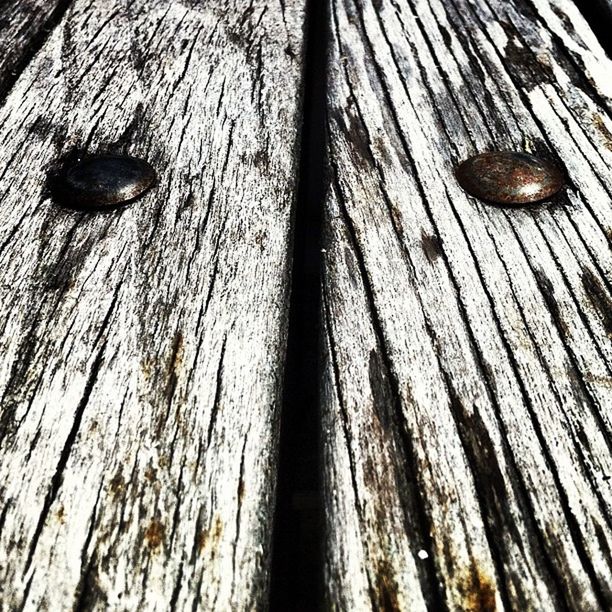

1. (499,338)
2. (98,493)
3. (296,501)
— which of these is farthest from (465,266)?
(98,493)

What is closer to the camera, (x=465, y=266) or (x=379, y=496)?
(x=379, y=496)

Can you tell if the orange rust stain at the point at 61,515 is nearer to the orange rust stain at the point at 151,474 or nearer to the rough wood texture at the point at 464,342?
the orange rust stain at the point at 151,474

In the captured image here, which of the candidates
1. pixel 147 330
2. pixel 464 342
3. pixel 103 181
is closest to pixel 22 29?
pixel 103 181

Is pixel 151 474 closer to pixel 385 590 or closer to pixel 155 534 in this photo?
pixel 155 534

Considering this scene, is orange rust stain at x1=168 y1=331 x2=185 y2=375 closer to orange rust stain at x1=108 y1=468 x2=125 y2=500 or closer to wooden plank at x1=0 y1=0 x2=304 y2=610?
wooden plank at x1=0 y1=0 x2=304 y2=610

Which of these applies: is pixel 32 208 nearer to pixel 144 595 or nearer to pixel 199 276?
pixel 199 276

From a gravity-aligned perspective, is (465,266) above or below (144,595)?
above
